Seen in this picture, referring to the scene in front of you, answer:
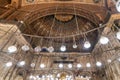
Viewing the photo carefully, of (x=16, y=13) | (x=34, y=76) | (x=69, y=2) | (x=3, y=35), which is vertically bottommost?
(x=34, y=76)

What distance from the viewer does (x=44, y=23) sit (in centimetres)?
1068

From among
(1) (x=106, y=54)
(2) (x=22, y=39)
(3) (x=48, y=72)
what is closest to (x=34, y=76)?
(3) (x=48, y=72)

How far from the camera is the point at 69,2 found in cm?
888

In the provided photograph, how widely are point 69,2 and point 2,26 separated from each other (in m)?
3.84

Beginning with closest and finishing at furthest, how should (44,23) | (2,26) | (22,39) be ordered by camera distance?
(2,26) → (22,39) → (44,23)

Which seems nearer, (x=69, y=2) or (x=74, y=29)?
(x=69, y=2)

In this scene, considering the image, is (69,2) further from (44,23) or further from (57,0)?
(44,23)

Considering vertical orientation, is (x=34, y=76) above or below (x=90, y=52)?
below

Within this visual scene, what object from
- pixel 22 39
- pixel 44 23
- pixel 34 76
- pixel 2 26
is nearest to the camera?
pixel 2 26

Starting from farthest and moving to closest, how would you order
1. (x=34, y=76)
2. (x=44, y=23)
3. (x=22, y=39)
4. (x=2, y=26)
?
1. (x=44, y=23)
2. (x=34, y=76)
3. (x=22, y=39)
4. (x=2, y=26)

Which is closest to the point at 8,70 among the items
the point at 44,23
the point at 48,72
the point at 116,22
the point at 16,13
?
the point at 48,72

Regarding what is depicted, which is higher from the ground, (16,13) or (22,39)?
(16,13)

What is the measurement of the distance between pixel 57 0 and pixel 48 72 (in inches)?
173

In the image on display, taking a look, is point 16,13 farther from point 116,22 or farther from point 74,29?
point 116,22
